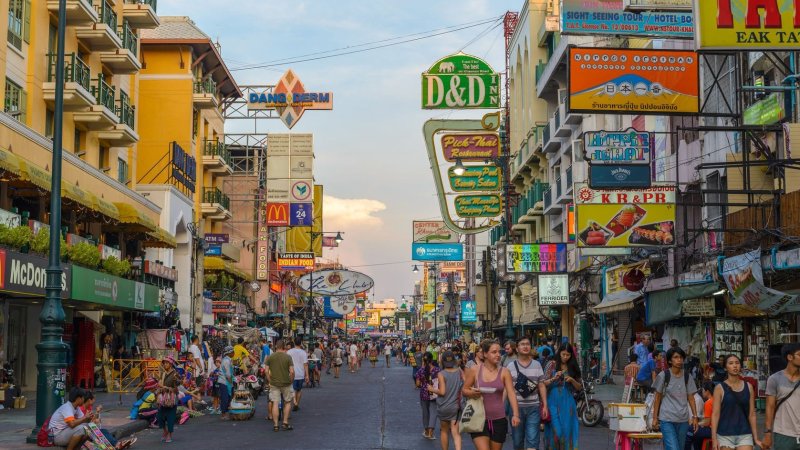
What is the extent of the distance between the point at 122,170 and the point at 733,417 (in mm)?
34404

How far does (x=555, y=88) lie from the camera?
51.3 metres

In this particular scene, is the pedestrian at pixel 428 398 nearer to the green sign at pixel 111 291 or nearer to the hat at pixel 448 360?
the hat at pixel 448 360

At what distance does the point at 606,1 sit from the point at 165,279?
26169 millimetres

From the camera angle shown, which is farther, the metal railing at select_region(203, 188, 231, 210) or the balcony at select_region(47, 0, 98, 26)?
the metal railing at select_region(203, 188, 231, 210)

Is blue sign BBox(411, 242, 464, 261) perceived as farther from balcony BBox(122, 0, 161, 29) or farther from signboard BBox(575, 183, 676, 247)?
signboard BBox(575, 183, 676, 247)

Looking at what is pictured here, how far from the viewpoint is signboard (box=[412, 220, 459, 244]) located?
59250 millimetres

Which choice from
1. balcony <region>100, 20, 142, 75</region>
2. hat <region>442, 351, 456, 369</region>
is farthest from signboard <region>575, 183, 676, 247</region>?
balcony <region>100, 20, 142, 75</region>

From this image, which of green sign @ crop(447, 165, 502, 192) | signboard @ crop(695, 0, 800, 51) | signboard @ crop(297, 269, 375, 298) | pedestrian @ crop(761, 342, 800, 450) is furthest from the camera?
signboard @ crop(297, 269, 375, 298)

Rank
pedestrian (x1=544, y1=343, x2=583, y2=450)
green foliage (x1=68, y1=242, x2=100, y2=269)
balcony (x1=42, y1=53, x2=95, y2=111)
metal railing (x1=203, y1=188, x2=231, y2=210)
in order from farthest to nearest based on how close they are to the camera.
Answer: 1. metal railing (x1=203, y1=188, x2=231, y2=210)
2. balcony (x1=42, y1=53, x2=95, y2=111)
3. green foliage (x1=68, y1=242, x2=100, y2=269)
4. pedestrian (x1=544, y1=343, x2=583, y2=450)

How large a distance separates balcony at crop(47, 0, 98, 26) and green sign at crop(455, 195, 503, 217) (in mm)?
16710

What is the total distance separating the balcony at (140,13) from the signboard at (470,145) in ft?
40.6

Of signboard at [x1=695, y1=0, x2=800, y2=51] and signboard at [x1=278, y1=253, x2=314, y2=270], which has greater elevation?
signboard at [x1=695, y1=0, x2=800, y2=51]

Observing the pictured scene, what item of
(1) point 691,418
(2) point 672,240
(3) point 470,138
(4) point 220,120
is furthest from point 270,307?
(1) point 691,418

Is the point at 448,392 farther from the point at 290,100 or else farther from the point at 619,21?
the point at 290,100
